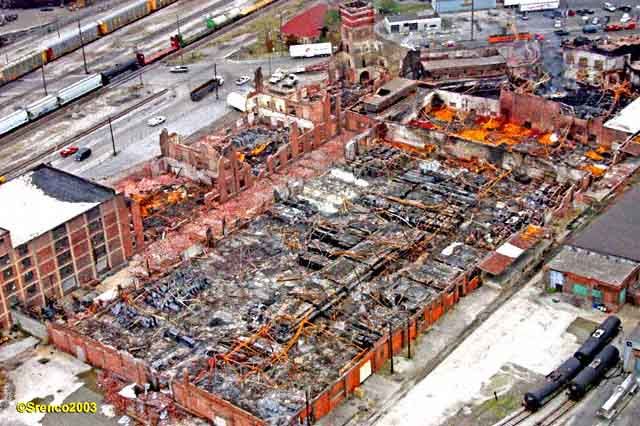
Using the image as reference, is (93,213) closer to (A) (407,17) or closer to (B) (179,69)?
(B) (179,69)

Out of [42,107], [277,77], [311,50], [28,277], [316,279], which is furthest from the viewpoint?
[311,50]

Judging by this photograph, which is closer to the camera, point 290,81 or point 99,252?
point 99,252

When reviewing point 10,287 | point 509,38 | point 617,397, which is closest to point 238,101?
point 509,38

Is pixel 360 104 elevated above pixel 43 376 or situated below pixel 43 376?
above

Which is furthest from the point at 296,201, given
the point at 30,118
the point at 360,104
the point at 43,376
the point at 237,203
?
the point at 30,118

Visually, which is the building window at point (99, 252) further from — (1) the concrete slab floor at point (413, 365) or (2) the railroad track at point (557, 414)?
(2) the railroad track at point (557, 414)

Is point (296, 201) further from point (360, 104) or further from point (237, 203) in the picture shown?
point (360, 104)
